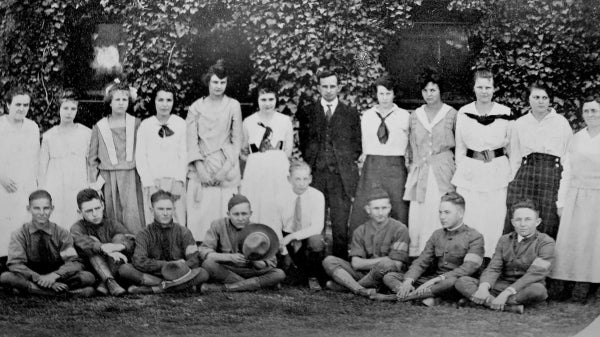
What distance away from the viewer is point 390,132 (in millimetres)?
4824

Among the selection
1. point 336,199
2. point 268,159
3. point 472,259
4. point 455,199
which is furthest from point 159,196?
point 472,259

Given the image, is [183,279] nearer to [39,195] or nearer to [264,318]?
[264,318]

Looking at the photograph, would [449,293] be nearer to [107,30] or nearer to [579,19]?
[579,19]

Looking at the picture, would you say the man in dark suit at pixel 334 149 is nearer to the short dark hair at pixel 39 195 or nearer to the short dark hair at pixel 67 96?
the short dark hair at pixel 67 96

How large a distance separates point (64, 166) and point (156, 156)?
553mm

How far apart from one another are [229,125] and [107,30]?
938mm

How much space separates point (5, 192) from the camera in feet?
15.5

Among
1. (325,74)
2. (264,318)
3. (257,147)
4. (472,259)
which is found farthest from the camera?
(257,147)

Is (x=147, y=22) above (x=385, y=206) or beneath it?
above

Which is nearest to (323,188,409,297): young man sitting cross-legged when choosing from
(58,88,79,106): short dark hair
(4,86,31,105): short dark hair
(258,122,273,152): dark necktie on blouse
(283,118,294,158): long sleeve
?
(283,118,294,158): long sleeve

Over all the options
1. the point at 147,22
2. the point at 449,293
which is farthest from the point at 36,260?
the point at 449,293

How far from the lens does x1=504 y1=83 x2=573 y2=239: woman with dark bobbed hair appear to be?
15.0ft

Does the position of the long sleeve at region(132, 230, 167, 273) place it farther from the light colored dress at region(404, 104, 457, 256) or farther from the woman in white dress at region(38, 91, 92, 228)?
the light colored dress at region(404, 104, 457, 256)

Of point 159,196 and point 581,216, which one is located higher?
point 159,196
